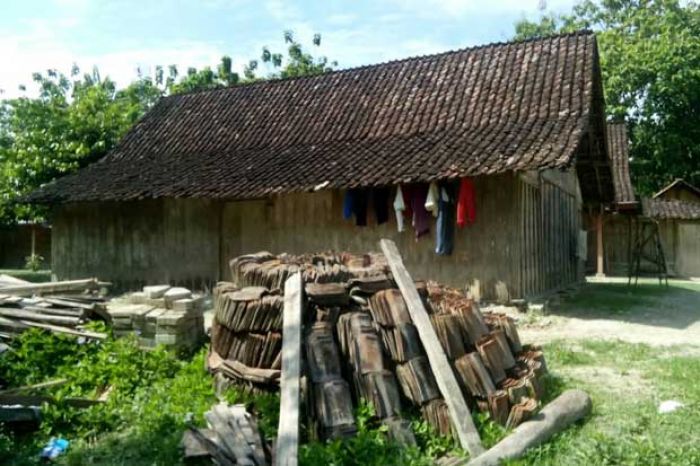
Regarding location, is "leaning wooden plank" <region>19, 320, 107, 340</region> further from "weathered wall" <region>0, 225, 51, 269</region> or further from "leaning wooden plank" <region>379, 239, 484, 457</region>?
"weathered wall" <region>0, 225, 51, 269</region>

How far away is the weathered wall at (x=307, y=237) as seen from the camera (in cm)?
1062

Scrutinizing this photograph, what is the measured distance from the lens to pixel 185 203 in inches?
535

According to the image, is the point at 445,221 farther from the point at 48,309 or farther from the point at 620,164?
the point at 620,164

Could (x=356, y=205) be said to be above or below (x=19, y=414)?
above

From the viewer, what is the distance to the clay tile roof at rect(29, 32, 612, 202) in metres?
10.9

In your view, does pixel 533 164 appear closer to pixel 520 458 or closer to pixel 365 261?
pixel 365 261

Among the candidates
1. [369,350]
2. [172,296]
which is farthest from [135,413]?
[172,296]

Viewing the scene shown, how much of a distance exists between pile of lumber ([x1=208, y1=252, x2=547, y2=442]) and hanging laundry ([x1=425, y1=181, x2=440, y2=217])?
4637mm

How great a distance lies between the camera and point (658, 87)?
25938mm

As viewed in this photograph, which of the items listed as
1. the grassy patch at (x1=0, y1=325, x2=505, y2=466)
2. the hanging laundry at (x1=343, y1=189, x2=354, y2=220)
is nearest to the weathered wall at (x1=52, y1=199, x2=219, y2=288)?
the hanging laundry at (x1=343, y1=189, x2=354, y2=220)

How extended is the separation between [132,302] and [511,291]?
615 centimetres

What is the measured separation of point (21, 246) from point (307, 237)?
2265 centimetres

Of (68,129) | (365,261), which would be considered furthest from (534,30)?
(365,261)

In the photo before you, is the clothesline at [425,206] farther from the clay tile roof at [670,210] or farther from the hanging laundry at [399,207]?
the clay tile roof at [670,210]
